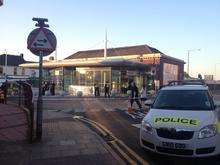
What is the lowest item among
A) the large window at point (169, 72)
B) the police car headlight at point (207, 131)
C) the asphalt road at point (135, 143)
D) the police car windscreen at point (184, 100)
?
the asphalt road at point (135, 143)

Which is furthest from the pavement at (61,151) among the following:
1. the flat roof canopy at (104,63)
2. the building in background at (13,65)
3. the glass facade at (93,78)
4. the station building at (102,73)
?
the building in background at (13,65)

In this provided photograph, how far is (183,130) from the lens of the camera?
31.0 ft

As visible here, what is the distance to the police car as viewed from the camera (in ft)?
30.7

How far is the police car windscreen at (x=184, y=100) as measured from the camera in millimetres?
10961

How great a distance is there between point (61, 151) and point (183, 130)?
310cm

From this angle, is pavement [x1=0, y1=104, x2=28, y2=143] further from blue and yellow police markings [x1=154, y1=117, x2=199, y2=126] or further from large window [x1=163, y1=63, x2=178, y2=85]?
large window [x1=163, y1=63, x2=178, y2=85]

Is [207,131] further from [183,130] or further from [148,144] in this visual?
[148,144]

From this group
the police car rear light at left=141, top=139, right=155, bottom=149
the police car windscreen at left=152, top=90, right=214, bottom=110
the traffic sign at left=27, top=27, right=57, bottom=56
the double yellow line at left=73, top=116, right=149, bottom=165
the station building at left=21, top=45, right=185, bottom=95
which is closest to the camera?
the police car rear light at left=141, top=139, right=155, bottom=149

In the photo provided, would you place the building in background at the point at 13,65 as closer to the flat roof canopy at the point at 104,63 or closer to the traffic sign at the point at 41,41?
the flat roof canopy at the point at 104,63

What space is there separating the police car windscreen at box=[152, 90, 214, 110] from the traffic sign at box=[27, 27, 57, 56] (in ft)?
10.6

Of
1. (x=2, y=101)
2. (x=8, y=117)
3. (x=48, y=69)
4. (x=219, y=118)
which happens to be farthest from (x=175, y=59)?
(x=219, y=118)

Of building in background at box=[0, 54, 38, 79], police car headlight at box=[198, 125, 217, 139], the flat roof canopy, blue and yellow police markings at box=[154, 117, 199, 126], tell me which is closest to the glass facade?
the flat roof canopy

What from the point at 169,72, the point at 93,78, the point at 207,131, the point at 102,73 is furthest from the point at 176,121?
the point at 169,72

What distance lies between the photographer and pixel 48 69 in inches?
2611
